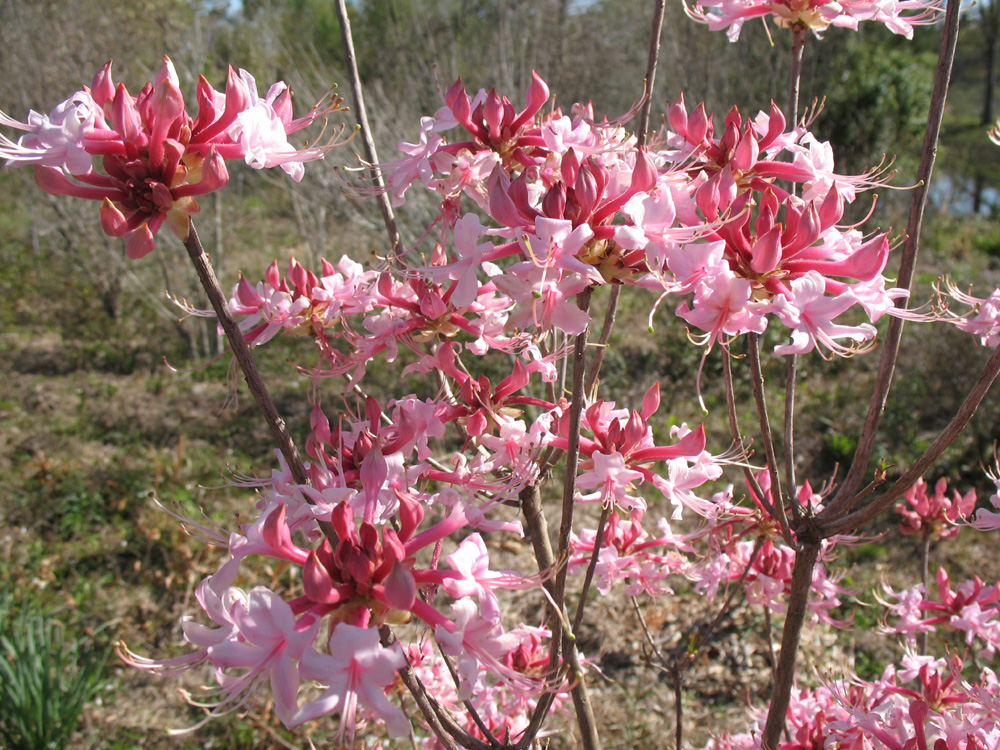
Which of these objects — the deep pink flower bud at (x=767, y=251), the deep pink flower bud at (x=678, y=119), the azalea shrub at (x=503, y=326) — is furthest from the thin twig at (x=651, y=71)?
the deep pink flower bud at (x=767, y=251)

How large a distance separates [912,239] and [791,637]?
2.85 ft

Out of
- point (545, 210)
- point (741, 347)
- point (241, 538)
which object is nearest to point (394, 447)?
point (241, 538)

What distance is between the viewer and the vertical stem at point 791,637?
1.48 meters

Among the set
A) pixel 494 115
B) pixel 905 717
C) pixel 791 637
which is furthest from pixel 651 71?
pixel 905 717

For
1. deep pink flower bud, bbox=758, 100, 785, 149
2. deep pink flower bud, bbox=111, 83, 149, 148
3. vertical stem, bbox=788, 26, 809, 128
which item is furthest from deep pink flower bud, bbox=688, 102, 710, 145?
deep pink flower bud, bbox=111, 83, 149, 148

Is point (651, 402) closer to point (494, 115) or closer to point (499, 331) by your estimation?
point (499, 331)

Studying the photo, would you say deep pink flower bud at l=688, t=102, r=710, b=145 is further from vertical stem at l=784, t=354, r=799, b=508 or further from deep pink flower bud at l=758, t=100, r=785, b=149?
vertical stem at l=784, t=354, r=799, b=508

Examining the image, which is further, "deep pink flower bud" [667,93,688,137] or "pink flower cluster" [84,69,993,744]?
"deep pink flower bud" [667,93,688,137]

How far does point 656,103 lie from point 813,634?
21.3 feet

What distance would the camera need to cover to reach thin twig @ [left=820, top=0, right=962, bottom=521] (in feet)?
4.07

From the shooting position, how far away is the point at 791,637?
1537mm

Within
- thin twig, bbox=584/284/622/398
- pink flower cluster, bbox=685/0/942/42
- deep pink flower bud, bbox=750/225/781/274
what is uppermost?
pink flower cluster, bbox=685/0/942/42

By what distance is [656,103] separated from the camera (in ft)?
27.3

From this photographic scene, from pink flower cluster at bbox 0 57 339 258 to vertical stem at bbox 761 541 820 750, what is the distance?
130 centimetres
